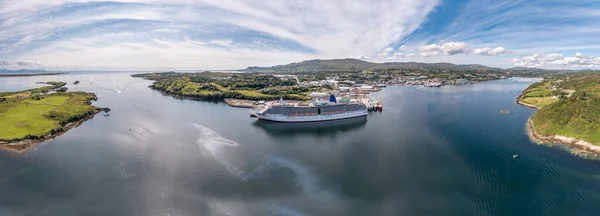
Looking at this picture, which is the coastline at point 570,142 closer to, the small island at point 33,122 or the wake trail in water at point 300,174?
the wake trail in water at point 300,174

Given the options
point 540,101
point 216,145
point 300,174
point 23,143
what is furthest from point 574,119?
point 23,143

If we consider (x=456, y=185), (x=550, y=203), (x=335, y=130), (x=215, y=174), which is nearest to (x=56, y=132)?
(x=215, y=174)

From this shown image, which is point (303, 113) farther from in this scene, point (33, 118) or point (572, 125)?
point (33, 118)

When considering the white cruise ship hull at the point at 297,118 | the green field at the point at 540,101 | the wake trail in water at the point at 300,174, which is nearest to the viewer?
the wake trail in water at the point at 300,174

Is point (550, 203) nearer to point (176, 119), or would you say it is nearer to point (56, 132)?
point (176, 119)

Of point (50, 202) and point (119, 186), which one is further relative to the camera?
point (119, 186)

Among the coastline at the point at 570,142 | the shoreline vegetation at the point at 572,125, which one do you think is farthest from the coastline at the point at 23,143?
the shoreline vegetation at the point at 572,125

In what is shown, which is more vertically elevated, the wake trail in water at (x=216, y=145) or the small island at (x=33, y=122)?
the small island at (x=33, y=122)

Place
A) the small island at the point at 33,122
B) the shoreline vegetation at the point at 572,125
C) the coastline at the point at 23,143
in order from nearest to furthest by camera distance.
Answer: the shoreline vegetation at the point at 572,125 → the coastline at the point at 23,143 → the small island at the point at 33,122
